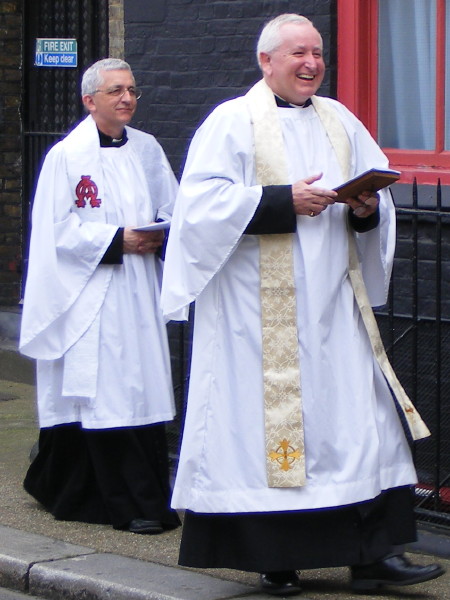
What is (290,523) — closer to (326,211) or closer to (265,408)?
(265,408)

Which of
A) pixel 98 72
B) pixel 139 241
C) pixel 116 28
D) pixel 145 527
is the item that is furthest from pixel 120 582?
pixel 116 28

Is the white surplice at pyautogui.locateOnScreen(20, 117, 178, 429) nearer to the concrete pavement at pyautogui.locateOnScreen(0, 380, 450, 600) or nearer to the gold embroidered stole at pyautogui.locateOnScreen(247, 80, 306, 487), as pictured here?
the concrete pavement at pyautogui.locateOnScreen(0, 380, 450, 600)

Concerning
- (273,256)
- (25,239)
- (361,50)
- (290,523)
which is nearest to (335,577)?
(290,523)

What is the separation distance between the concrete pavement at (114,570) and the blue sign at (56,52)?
13.9 feet

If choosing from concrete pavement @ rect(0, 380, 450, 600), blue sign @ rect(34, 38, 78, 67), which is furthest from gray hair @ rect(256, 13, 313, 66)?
blue sign @ rect(34, 38, 78, 67)

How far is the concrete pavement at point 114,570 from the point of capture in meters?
5.59

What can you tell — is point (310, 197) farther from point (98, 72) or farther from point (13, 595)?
point (13, 595)

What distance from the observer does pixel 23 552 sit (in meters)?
6.21

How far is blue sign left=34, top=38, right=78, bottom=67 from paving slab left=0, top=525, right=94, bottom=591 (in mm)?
4744

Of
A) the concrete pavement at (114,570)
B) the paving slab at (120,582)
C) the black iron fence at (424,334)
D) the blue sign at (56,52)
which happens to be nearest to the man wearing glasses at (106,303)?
the concrete pavement at (114,570)

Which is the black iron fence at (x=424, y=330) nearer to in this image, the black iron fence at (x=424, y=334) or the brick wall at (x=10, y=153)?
the black iron fence at (x=424, y=334)

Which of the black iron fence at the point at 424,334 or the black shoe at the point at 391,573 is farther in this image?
the black iron fence at the point at 424,334

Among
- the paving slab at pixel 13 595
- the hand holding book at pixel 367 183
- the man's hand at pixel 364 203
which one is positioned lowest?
the paving slab at pixel 13 595

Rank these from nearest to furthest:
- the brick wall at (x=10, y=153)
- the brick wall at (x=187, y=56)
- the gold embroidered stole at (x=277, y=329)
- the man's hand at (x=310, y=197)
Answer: the man's hand at (x=310, y=197)
the gold embroidered stole at (x=277, y=329)
the brick wall at (x=187, y=56)
the brick wall at (x=10, y=153)
